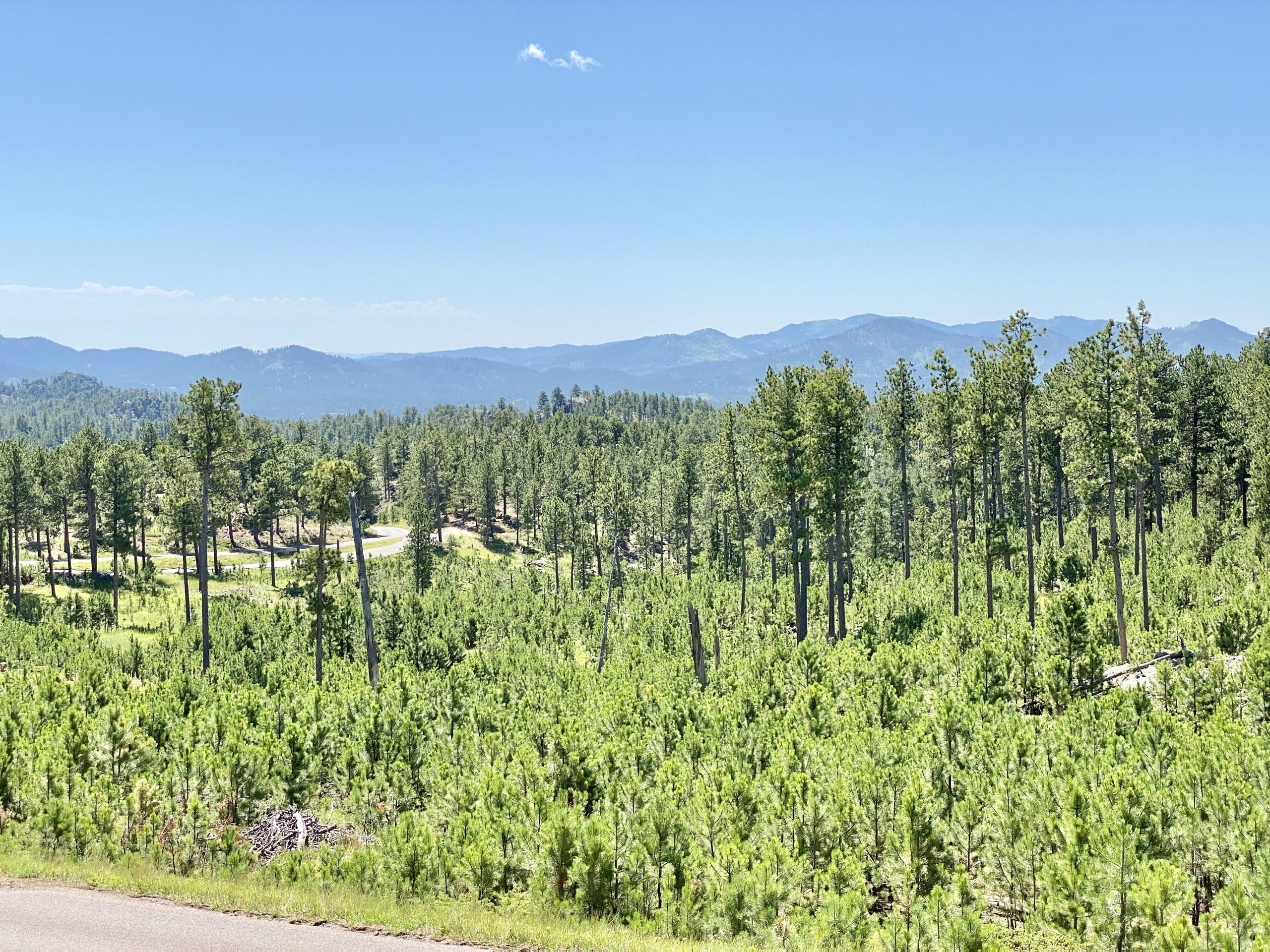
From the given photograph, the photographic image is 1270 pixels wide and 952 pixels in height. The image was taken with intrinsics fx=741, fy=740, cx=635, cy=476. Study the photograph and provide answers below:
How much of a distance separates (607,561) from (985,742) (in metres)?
69.8

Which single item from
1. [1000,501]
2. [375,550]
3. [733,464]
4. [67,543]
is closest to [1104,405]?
[733,464]

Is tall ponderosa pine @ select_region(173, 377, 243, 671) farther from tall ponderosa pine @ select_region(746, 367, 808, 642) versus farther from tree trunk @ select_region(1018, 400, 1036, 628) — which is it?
tree trunk @ select_region(1018, 400, 1036, 628)

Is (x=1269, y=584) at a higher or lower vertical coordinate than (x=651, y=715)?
higher

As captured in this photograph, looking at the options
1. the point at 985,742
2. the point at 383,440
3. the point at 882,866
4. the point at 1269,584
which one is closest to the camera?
the point at 882,866

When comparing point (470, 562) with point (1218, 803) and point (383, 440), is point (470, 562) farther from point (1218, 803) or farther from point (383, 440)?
point (1218, 803)

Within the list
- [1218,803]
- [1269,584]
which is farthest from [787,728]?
[1269,584]

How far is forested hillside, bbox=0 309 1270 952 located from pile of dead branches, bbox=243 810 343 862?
0.72 ft

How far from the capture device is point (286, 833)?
43.1 feet

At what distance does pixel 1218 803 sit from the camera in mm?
9773

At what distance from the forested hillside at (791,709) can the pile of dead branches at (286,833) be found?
22cm

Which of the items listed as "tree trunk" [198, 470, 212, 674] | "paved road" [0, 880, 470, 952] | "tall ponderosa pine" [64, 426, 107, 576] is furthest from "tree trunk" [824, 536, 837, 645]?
"tall ponderosa pine" [64, 426, 107, 576]

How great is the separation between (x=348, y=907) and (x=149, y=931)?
2322 mm

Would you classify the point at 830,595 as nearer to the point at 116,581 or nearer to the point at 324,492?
the point at 324,492

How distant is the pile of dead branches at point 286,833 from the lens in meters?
12.8
